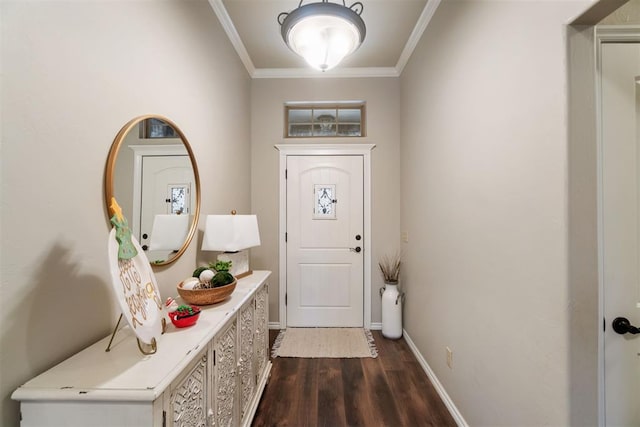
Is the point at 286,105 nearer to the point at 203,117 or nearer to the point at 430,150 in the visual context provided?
the point at 203,117

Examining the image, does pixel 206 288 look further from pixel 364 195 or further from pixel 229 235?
pixel 364 195

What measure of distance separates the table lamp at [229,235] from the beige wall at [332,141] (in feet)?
3.83

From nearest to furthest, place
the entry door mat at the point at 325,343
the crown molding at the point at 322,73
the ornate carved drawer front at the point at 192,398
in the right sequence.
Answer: the ornate carved drawer front at the point at 192,398, the entry door mat at the point at 325,343, the crown molding at the point at 322,73

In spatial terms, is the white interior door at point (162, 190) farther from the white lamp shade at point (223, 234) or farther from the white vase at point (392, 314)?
the white vase at point (392, 314)

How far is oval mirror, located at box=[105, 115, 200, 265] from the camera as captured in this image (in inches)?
41.9

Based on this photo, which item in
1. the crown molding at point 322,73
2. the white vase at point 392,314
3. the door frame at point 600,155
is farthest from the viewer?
the crown molding at point 322,73

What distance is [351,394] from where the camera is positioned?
188 centimetres

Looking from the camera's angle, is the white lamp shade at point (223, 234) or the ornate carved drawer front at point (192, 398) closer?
the ornate carved drawer front at point (192, 398)

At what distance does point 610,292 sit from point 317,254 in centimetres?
235

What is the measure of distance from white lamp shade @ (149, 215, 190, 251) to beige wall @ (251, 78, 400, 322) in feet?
4.78

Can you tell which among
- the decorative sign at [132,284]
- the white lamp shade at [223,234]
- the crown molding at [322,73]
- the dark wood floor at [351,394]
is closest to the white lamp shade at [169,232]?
the white lamp shade at [223,234]

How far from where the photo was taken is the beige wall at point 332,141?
2.96 metres

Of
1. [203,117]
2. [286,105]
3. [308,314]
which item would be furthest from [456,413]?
[286,105]

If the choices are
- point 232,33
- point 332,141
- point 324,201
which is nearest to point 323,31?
point 232,33
